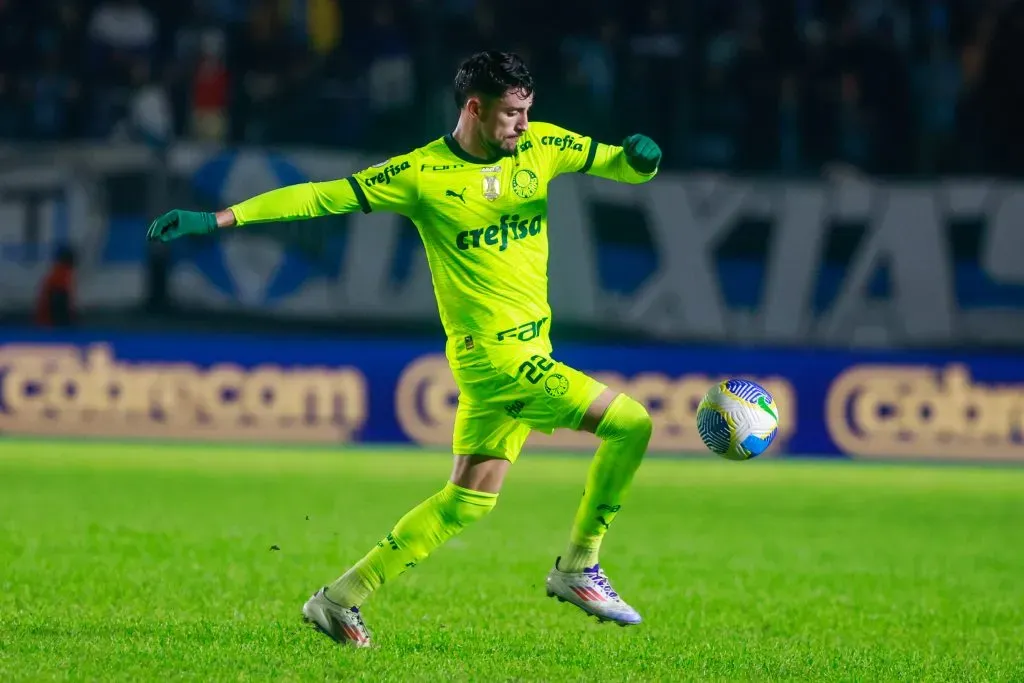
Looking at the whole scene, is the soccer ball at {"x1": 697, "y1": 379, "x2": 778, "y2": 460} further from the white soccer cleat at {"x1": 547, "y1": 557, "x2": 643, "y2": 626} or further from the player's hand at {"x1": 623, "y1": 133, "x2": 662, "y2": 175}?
the player's hand at {"x1": 623, "y1": 133, "x2": 662, "y2": 175}

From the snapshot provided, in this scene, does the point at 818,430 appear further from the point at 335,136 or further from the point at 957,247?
the point at 335,136

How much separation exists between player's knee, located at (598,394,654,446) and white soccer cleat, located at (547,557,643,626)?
69 centimetres

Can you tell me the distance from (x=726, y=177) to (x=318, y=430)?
5494 millimetres

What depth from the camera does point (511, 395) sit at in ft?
20.9

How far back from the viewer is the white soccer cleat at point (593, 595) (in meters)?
6.58

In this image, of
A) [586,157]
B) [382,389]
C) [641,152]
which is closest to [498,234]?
[586,157]

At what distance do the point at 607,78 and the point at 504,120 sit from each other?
11132 millimetres

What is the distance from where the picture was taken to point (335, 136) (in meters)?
17.3

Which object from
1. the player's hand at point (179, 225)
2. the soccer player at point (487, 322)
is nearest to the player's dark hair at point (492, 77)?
the soccer player at point (487, 322)

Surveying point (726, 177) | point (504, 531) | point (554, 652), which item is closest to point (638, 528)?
point (504, 531)

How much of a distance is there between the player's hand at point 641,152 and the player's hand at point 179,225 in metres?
1.83

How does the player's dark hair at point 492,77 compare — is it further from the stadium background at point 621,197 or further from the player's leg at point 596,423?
the stadium background at point 621,197

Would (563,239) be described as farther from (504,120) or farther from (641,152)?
(504,120)

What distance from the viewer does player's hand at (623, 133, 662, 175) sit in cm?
656
